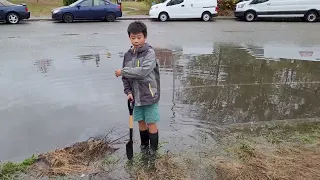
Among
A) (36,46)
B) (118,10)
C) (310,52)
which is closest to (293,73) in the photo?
(310,52)

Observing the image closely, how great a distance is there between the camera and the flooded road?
4.80m

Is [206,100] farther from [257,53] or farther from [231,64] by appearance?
[257,53]

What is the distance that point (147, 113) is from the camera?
3969 millimetres

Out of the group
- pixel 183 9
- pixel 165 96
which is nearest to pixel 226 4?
pixel 183 9

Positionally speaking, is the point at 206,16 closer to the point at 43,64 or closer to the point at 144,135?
the point at 43,64

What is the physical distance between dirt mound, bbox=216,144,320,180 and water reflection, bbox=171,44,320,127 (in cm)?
118

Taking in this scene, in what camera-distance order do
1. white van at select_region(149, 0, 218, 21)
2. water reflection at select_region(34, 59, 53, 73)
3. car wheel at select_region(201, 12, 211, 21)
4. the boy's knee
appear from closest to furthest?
the boy's knee < water reflection at select_region(34, 59, 53, 73) < white van at select_region(149, 0, 218, 21) < car wheel at select_region(201, 12, 211, 21)

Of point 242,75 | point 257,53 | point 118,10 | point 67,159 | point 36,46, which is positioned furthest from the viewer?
point 118,10

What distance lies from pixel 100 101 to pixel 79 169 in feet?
7.72

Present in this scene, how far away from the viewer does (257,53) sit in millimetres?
10164

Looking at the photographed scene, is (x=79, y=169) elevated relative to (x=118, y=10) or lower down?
lower down

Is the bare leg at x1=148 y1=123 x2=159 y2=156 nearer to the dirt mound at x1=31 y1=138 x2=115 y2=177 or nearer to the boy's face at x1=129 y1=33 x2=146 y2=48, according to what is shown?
the dirt mound at x1=31 y1=138 x2=115 y2=177

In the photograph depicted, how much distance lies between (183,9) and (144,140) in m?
17.4

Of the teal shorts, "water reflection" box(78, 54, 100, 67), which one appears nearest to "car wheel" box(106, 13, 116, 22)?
"water reflection" box(78, 54, 100, 67)
